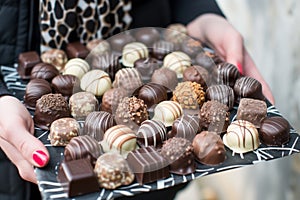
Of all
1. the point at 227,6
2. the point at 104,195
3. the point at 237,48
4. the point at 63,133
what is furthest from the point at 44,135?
the point at 227,6

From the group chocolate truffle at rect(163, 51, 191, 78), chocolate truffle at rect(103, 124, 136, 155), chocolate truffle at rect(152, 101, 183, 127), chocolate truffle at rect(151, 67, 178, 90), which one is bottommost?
chocolate truffle at rect(103, 124, 136, 155)

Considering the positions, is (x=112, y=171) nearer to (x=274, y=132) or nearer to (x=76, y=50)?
(x=274, y=132)

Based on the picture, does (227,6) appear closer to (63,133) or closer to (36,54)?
(36,54)

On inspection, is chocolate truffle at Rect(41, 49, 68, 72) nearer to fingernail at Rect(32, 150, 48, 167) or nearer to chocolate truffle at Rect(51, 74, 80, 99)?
chocolate truffle at Rect(51, 74, 80, 99)

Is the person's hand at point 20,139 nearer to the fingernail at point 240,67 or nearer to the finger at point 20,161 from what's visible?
the finger at point 20,161

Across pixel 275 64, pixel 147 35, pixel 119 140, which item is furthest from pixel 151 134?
pixel 275 64

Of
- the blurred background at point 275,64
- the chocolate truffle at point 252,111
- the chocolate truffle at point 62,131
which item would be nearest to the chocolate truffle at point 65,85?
the chocolate truffle at point 62,131

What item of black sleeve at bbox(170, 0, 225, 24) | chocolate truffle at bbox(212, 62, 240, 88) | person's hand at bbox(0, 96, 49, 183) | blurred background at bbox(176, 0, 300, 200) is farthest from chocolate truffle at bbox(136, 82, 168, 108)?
blurred background at bbox(176, 0, 300, 200)
